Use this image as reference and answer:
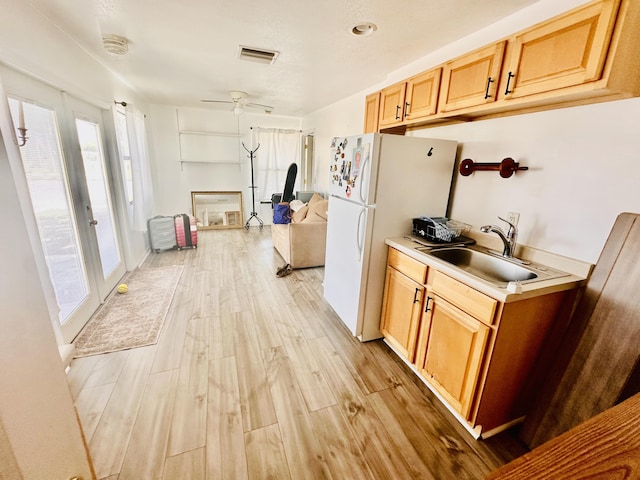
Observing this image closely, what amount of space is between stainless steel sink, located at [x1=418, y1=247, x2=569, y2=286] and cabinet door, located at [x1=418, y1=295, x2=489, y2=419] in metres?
0.29

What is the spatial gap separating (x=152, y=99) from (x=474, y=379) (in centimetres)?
599

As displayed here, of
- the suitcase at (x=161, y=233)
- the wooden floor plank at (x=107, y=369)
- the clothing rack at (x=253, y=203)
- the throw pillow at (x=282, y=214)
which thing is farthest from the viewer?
the clothing rack at (x=253, y=203)

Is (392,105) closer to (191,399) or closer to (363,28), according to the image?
(363,28)

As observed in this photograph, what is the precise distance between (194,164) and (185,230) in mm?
1874

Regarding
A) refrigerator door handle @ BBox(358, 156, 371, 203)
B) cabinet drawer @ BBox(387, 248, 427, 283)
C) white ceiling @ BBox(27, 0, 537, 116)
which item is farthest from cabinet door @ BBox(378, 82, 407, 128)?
cabinet drawer @ BBox(387, 248, 427, 283)

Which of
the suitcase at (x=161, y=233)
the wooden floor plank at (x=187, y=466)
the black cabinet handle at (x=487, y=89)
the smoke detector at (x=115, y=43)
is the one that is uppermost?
the smoke detector at (x=115, y=43)

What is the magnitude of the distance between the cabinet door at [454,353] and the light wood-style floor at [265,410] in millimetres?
182

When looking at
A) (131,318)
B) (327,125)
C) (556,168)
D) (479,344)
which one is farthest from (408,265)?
(327,125)

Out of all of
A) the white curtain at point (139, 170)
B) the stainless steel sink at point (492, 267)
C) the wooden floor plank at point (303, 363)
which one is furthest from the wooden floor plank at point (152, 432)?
the white curtain at point (139, 170)

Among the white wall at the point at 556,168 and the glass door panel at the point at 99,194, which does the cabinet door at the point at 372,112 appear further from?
the glass door panel at the point at 99,194

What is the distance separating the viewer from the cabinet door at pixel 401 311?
6.42 ft

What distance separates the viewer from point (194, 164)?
5.75 m

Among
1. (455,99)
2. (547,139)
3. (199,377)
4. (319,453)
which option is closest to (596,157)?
(547,139)

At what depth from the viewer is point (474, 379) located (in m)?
1.51
